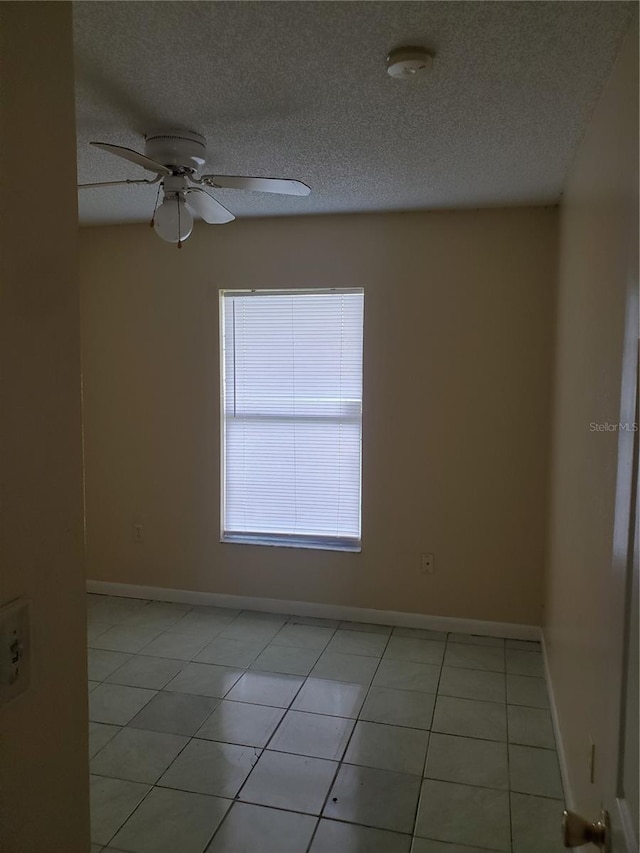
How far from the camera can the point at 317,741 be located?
2660mm

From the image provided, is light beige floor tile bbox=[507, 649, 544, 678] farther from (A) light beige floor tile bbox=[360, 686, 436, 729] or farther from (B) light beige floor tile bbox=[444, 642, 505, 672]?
(A) light beige floor tile bbox=[360, 686, 436, 729]

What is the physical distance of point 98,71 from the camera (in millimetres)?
1935

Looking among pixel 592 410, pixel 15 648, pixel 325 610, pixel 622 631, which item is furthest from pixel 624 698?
pixel 325 610

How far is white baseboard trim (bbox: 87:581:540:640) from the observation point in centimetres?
374

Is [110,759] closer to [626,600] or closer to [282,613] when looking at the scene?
[282,613]

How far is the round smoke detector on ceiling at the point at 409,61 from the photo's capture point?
177 centimetres

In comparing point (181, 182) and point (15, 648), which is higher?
point (181, 182)

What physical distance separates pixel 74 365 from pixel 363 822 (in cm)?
194

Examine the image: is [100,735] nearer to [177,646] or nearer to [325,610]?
[177,646]

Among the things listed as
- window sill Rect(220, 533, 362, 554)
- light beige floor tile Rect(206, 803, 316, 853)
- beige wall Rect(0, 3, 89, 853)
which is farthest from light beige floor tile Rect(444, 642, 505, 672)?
beige wall Rect(0, 3, 89, 853)

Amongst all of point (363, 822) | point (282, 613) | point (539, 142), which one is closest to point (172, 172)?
point (539, 142)

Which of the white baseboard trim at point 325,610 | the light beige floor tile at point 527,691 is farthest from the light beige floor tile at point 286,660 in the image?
the light beige floor tile at point 527,691

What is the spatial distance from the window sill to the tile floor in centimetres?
47

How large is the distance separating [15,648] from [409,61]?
176 centimetres
